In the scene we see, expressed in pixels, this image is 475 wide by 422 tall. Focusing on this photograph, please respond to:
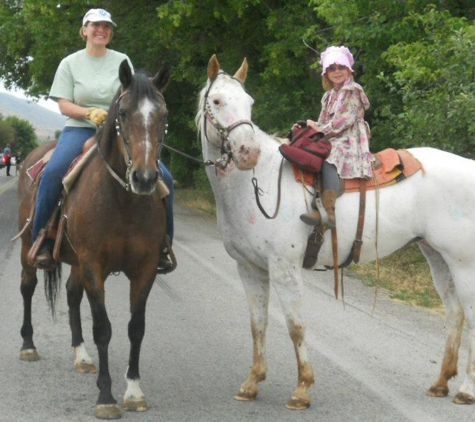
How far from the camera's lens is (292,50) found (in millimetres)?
20094

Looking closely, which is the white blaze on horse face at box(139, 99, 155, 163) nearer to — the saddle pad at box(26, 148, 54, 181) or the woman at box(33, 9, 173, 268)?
the woman at box(33, 9, 173, 268)

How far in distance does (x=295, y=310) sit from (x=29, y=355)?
2650mm

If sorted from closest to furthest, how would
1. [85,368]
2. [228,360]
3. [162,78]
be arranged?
[162,78] → [85,368] → [228,360]

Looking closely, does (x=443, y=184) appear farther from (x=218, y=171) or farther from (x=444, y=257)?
(x=218, y=171)

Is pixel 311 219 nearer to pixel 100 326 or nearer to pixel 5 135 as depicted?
pixel 100 326

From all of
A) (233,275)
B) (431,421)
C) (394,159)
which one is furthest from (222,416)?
(233,275)

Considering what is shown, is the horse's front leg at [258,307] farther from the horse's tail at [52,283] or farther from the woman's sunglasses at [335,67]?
the horse's tail at [52,283]

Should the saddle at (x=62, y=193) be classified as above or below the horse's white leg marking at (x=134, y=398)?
above

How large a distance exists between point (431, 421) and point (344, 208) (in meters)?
1.62

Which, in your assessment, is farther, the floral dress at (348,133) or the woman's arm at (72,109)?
the woman's arm at (72,109)

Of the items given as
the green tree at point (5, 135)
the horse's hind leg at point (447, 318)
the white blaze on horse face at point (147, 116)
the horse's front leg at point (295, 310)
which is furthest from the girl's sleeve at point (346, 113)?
the green tree at point (5, 135)

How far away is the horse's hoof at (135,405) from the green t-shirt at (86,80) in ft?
7.79

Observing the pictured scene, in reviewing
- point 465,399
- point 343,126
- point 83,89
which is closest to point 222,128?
point 343,126

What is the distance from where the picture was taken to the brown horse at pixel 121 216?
5.69m
